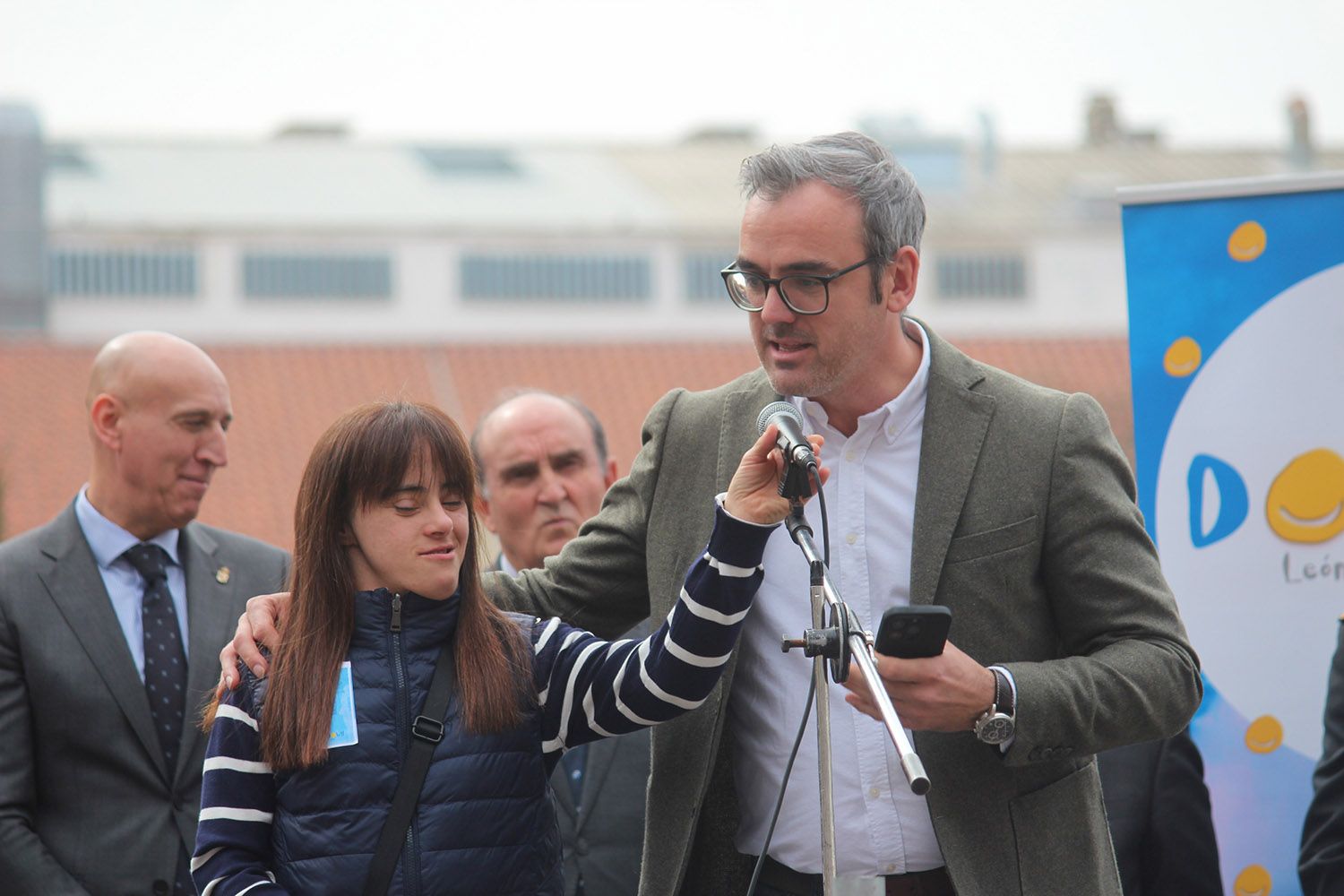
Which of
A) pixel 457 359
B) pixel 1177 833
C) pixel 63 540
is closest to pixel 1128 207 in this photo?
pixel 1177 833

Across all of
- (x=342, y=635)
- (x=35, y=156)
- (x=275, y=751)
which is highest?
(x=35, y=156)

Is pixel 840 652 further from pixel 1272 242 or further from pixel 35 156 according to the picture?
pixel 35 156

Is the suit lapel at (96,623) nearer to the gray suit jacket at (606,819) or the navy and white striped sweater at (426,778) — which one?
the gray suit jacket at (606,819)

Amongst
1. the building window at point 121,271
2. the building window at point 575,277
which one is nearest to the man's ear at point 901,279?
the building window at point 121,271

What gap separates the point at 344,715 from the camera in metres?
2.89

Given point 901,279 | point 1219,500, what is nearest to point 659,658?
point 901,279

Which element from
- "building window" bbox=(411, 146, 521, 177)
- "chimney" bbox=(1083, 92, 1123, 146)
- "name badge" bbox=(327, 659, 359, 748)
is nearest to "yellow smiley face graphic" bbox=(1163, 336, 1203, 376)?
"name badge" bbox=(327, 659, 359, 748)

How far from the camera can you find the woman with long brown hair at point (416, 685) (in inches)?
111

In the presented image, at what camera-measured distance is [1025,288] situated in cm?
4906

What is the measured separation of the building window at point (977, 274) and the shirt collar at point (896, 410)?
45425 mm

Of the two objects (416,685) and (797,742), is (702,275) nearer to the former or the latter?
(416,685)

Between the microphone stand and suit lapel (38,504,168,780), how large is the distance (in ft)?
7.65

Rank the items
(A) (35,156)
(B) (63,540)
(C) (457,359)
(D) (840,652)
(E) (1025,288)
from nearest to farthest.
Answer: (D) (840,652)
(B) (63,540)
(C) (457,359)
(A) (35,156)
(E) (1025,288)

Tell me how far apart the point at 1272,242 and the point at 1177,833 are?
5.09 feet
